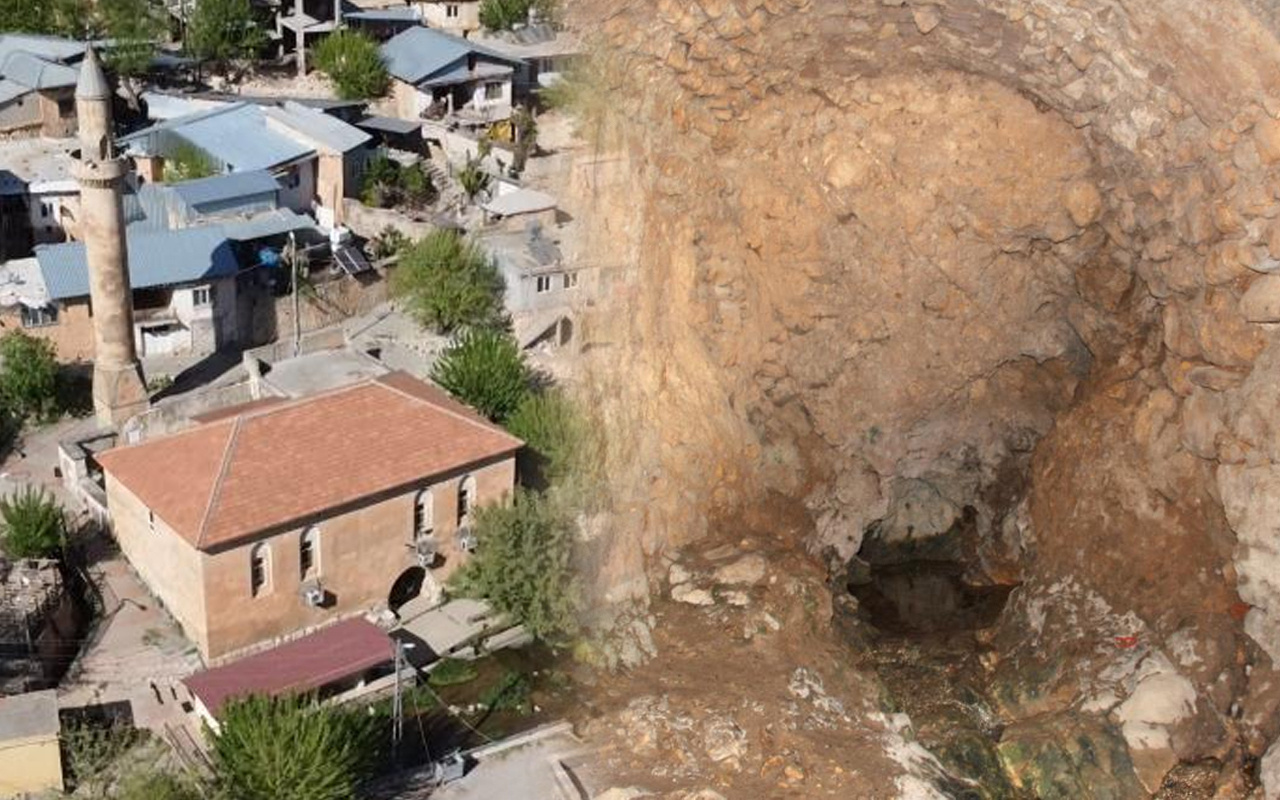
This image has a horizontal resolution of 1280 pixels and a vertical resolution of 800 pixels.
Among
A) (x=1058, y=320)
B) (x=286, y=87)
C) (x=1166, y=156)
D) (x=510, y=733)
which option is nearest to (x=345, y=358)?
(x=510, y=733)

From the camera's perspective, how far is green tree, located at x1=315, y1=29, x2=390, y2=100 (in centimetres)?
3294

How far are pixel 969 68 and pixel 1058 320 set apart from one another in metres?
3.27

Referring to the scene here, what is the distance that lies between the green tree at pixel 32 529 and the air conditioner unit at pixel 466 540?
4.68 m

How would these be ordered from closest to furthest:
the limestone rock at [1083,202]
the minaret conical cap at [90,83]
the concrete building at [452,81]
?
the limestone rock at [1083,202] < the minaret conical cap at [90,83] < the concrete building at [452,81]

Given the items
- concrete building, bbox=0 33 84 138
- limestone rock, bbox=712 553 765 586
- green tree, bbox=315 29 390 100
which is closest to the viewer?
limestone rock, bbox=712 553 765 586

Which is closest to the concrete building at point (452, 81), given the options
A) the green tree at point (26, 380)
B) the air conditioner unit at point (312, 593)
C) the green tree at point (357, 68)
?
the green tree at point (357, 68)

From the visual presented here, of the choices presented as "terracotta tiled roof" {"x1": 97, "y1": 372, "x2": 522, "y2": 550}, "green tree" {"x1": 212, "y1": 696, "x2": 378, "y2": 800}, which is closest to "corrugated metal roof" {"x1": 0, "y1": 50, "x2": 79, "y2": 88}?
"terracotta tiled roof" {"x1": 97, "y1": 372, "x2": 522, "y2": 550}

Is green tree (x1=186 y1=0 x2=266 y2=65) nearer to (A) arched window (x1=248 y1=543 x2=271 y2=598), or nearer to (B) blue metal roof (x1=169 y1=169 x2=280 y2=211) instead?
(B) blue metal roof (x1=169 y1=169 x2=280 y2=211)

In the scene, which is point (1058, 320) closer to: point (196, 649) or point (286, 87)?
point (196, 649)

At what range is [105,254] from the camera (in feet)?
65.4

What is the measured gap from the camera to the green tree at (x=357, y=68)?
32938 mm

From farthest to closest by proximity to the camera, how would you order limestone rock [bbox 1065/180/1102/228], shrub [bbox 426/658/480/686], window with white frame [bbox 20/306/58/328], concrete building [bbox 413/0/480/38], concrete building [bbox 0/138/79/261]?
concrete building [bbox 413/0/480/38] < concrete building [bbox 0/138/79/261] < window with white frame [bbox 20/306/58/328] < shrub [bbox 426/658/480/686] < limestone rock [bbox 1065/180/1102/228]

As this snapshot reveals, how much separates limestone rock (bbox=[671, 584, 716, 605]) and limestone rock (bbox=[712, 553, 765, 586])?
0.22 metres

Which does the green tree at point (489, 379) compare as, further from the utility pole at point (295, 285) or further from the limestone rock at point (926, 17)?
the limestone rock at point (926, 17)
